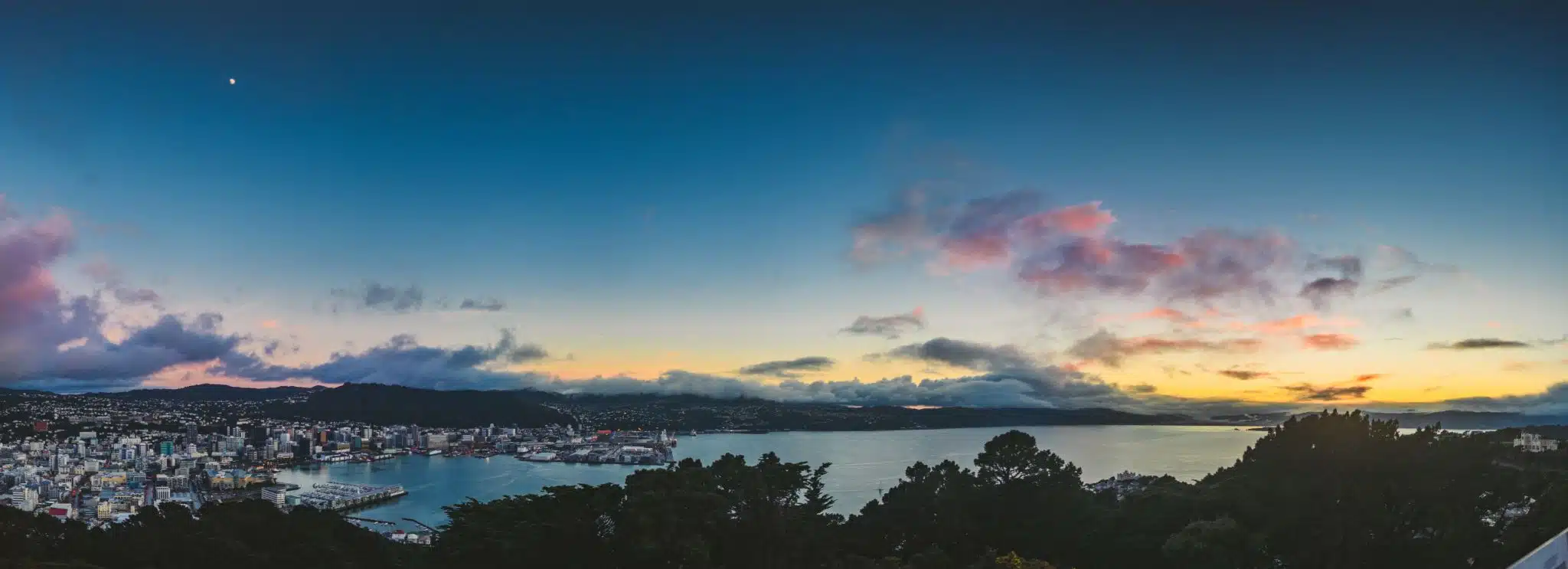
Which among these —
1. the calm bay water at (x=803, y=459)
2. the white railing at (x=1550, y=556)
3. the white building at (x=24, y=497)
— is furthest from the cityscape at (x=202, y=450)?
the white railing at (x=1550, y=556)

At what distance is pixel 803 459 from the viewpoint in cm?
5084

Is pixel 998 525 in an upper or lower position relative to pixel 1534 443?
lower

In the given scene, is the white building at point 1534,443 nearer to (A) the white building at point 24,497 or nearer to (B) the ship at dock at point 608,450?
(A) the white building at point 24,497

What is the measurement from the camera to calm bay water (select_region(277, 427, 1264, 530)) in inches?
1443

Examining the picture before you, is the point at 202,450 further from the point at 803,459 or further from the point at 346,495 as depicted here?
the point at 803,459

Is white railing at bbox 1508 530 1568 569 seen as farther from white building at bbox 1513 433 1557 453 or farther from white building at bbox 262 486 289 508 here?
white building at bbox 262 486 289 508

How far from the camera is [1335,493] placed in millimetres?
10430

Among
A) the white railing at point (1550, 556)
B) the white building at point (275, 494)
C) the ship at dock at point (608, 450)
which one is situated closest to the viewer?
the white railing at point (1550, 556)

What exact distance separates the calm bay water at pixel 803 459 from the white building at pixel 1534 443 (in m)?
9.50

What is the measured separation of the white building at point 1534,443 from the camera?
13.8m

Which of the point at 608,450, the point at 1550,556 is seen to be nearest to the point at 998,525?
the point at 1550,556

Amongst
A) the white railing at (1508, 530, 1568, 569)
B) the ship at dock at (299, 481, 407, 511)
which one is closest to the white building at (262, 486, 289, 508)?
the ship at dock at (299, 481, 407, 511)

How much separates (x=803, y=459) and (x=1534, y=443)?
126 ft

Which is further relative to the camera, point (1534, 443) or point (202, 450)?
point (202, 450)
